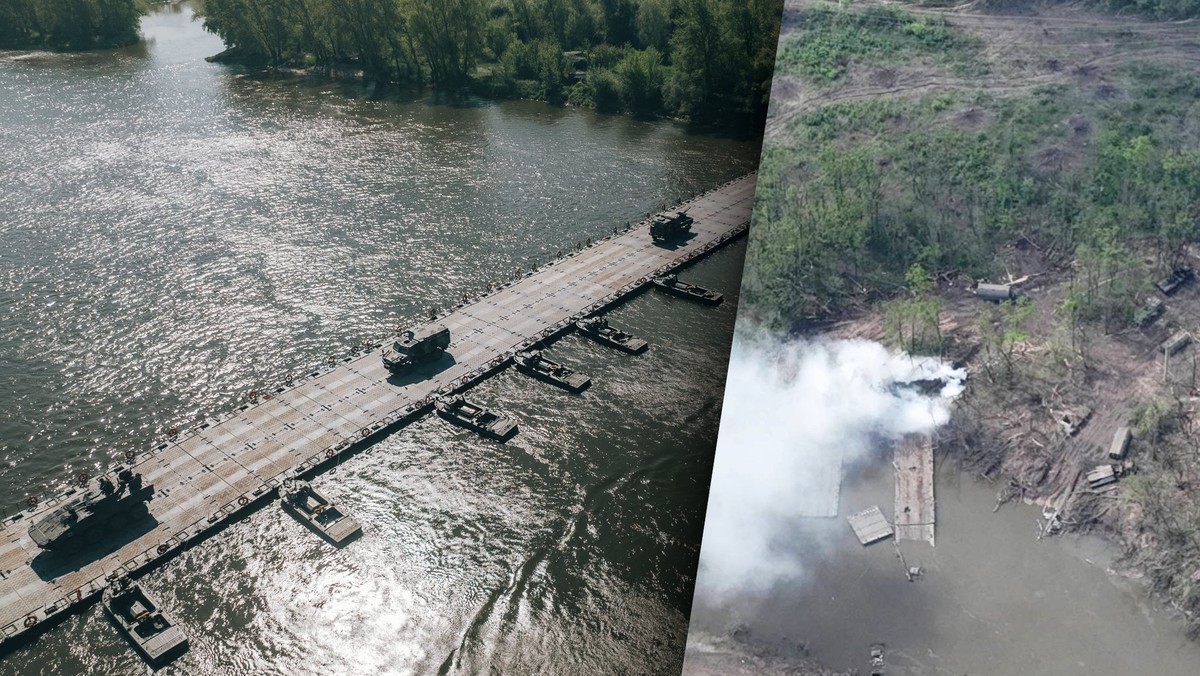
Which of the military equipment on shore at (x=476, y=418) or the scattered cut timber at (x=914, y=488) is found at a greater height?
the scattered cut timber at (x=914, y=488)

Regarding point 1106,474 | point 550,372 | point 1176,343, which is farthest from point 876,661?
point 550,372

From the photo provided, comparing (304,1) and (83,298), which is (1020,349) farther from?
(304,1)

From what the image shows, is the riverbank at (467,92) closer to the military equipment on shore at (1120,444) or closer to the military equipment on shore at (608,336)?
the military equipment on shore at (608,336)

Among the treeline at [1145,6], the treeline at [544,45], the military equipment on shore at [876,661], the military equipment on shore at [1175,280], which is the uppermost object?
the treeline at [1145,6]

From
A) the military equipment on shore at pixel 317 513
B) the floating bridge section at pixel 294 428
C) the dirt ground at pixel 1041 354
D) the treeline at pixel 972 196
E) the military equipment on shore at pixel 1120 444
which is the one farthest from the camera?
the military equipment on shore at pixel 317 513

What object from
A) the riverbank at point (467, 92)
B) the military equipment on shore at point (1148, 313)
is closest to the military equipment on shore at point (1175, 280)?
the military equipment on shore at point (1148, 313)

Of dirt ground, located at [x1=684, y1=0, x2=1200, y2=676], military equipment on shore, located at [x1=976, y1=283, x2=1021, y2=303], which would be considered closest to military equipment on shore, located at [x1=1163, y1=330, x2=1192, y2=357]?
dirt ground, located at [x1=684, y1=0, x2=1200, y2=676]

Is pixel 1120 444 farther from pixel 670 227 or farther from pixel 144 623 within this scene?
pixel 670 227
